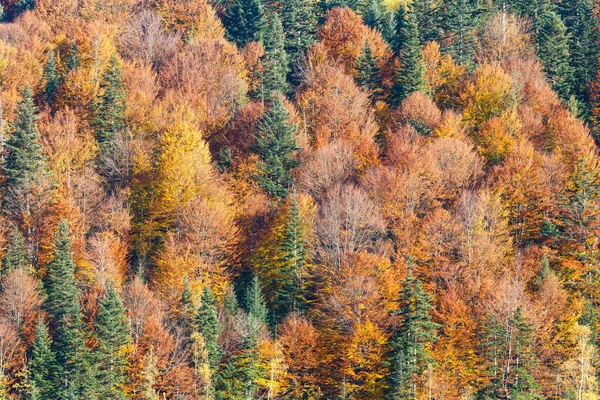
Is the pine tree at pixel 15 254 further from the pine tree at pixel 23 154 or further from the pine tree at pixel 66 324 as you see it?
the pine tree at pixel 23 154

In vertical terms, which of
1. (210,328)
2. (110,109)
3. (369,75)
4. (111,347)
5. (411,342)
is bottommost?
(111,347)

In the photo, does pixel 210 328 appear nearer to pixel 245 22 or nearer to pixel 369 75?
pixel 369 75

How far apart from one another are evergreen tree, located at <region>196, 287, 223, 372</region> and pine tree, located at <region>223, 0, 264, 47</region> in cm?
5200

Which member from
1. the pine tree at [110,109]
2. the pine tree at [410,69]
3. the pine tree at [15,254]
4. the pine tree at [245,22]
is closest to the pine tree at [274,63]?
the pine tree at [245,22]

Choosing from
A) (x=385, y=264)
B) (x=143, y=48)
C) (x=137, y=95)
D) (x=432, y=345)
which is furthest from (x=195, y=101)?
(x=432, y=345)

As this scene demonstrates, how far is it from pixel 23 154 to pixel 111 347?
22.8m

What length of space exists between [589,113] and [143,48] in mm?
51829

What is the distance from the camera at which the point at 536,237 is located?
69312 millimetres

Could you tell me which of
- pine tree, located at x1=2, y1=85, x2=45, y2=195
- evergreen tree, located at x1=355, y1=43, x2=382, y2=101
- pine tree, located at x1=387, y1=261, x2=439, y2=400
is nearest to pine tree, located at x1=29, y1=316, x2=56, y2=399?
pine tree, located at x1=2, y1=85, x2=45, y2=195

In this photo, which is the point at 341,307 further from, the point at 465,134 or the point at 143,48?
the point at 143,48

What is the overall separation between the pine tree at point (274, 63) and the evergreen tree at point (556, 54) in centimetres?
2866

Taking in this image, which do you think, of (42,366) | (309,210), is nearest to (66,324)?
(42,366)

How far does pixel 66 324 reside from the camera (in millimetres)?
62188

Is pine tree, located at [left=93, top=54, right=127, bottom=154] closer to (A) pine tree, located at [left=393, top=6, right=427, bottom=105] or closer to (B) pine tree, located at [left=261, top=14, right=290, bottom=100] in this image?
(B) pine tree, located at [left=261, top=14, right=290, bottom=100]
